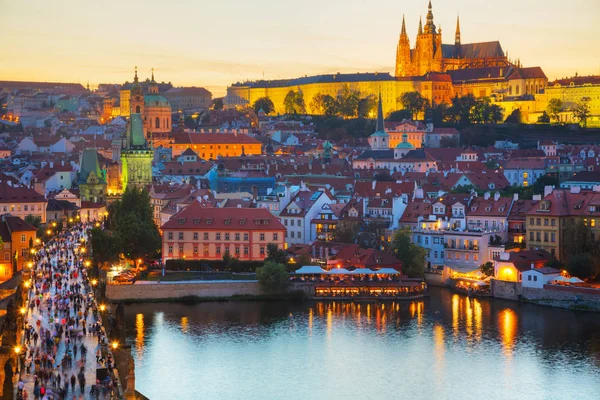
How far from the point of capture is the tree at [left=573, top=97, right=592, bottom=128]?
113 m

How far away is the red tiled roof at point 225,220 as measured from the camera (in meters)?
46.8

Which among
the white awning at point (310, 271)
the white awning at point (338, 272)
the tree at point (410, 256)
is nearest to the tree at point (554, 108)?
the tree at point (410, 256)

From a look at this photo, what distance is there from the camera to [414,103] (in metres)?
124

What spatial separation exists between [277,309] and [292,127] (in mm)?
83843

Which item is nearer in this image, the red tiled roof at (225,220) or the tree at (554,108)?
the red tiled roof at (225,220)

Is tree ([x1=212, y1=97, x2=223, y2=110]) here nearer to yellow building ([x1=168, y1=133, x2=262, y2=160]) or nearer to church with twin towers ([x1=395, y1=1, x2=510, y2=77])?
church with twin towers ([x1=395, y1=1, x2=510, y2=77])

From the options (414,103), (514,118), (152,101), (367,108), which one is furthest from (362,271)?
(367,108)

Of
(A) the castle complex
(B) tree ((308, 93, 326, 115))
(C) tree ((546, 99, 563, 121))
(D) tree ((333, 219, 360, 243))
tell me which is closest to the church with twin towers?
(A) the castle complex

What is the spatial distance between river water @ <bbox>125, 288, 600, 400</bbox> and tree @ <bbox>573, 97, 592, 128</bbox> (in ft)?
246

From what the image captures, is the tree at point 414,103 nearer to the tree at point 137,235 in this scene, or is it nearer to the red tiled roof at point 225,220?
the tree at point 137,235

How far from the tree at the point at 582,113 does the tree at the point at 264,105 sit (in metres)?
39.9

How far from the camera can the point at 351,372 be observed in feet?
104

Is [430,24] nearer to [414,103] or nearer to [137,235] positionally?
[414,103]

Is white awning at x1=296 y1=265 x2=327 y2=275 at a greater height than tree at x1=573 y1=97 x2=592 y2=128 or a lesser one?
lesser
